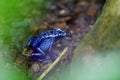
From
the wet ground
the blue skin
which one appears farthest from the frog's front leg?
the wet ground

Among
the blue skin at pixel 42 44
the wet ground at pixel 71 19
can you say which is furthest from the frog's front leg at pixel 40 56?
the wet ground at pixel 71 19

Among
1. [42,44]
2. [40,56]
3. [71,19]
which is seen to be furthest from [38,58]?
[71,19]

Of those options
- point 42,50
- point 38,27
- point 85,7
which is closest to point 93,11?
point 85,7

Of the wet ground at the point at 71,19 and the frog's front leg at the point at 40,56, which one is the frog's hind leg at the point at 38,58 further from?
the wet ground at the point at 71,19

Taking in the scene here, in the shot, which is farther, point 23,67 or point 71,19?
point 71,19

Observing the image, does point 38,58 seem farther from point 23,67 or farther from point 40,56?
point 23,67

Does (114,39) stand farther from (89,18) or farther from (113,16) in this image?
(89,18)
